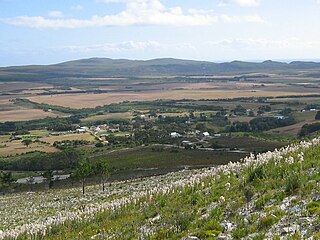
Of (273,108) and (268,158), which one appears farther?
(273,108)

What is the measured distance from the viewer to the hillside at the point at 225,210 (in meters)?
11.8

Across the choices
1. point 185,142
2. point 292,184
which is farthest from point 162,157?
point 292,184

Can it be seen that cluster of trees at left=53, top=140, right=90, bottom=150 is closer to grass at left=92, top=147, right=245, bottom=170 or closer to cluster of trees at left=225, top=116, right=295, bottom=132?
grass at left=92, top=147, right=245, bottom=170

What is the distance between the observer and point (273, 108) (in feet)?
629

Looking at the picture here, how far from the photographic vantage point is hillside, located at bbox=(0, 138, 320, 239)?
464 inches

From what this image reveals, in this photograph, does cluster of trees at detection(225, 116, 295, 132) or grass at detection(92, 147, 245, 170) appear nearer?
grass at detection(92, 147, 245, 170)

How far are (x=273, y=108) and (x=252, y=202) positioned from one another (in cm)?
18505

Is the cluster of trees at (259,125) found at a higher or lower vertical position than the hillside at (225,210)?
lower

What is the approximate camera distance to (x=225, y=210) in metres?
14.1

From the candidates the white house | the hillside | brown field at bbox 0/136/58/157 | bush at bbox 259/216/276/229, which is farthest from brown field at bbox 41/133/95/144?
bush at bbox 259/216/276/229

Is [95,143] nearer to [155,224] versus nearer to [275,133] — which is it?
[275,133]

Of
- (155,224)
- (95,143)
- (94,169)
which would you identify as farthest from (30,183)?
(155,224)

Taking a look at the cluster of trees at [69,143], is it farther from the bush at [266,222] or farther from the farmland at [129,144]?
the bush at [266,222]

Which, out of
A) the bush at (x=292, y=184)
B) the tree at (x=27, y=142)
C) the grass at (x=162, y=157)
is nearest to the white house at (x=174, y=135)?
the grass at (x=162, y=157)
